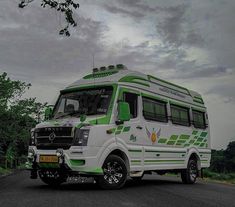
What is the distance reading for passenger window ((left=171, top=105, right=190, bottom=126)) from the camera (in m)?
14.7

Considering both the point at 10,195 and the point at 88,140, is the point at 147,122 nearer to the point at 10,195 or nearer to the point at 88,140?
the point at 88,140

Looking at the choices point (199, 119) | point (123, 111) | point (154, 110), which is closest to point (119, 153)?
point (123, 111)

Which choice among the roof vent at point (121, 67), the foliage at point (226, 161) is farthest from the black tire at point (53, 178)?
the foliage at point (226, 161)

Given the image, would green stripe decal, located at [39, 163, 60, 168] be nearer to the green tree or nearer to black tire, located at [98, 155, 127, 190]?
black tire, located at [98, 155, 127, 190]

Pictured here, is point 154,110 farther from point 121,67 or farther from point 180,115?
point 180,115

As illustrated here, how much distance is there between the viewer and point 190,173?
15.5 metres

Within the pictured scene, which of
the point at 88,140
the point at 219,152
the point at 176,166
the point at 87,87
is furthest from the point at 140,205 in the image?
the point at 219,152

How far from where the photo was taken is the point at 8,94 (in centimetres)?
3553

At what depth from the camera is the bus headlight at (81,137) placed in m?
10.4

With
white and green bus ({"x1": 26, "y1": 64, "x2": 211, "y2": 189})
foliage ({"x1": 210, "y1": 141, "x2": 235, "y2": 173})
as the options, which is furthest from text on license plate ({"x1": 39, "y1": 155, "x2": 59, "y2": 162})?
foliage ({"x1": 210, "y1": 141, "x2": 235, "y2": 173})

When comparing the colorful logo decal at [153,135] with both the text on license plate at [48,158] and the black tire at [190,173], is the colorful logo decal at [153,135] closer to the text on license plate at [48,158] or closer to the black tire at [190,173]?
the black tire at [190,173]

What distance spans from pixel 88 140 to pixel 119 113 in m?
1.22

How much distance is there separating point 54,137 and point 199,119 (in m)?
7.67

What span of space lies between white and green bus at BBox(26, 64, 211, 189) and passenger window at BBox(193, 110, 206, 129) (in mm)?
1475
